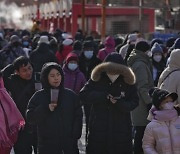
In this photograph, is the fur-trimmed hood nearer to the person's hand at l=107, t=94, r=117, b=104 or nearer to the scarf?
the person's hand at l=107, t=94, r=117, b=104

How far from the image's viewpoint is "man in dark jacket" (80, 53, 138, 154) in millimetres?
7047

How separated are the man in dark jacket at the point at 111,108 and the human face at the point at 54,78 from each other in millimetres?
373

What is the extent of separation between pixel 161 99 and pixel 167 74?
4.45ft

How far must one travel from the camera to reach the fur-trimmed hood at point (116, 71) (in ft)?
23.2

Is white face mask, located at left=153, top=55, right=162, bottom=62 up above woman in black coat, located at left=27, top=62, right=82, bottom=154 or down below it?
above

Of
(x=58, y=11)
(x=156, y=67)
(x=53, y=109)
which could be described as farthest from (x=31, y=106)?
(x=58, y=11)

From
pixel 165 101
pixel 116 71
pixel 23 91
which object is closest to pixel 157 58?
pixel 23 91

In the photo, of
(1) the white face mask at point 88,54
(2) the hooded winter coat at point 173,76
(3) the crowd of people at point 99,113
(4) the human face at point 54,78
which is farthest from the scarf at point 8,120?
(1) the white face mask at point 88,54

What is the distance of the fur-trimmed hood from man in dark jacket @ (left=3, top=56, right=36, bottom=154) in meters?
1.51

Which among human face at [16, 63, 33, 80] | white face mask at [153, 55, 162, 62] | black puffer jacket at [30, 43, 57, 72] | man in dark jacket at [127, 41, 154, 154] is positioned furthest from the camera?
black puffer jacket at [30, 43, 57, 72]

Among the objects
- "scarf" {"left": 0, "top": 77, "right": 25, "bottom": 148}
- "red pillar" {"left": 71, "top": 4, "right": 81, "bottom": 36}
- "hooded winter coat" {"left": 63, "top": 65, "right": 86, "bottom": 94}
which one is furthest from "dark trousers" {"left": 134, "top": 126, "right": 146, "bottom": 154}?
"red pillar" {"left": 71, "top": 4, "right": 81, "bottom": 36}

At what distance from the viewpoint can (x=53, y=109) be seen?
6883 mm

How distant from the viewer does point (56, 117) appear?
692cm

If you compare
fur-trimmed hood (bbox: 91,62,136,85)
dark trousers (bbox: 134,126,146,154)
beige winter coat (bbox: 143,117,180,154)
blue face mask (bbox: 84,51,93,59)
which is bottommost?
A: dark trousers (bbox: 134,126,146,154)
